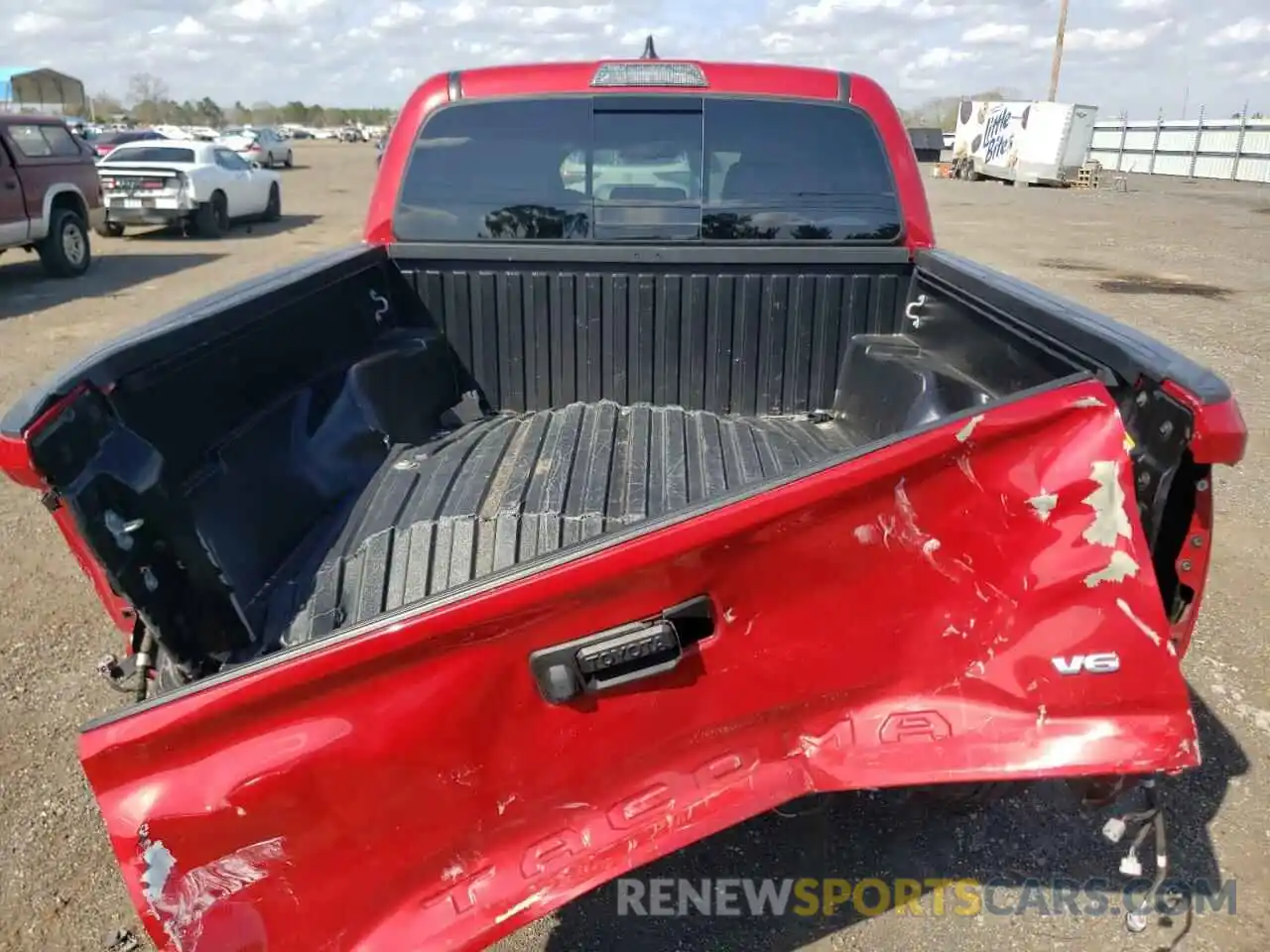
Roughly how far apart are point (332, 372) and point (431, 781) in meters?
1.88

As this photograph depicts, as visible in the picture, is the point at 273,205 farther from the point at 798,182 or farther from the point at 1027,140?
the point at 1027,140

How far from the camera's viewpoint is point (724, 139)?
3557mm

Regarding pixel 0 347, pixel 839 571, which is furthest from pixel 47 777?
pixel 0 347

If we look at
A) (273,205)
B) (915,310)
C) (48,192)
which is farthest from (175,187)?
(915,310)

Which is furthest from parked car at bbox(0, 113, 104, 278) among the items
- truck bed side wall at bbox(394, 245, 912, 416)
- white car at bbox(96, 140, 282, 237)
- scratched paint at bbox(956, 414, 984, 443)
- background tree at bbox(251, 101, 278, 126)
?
background tree at bbox(251, 101, 278, 126)

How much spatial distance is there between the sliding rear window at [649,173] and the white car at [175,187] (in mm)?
13199

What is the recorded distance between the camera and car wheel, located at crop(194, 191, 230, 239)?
15.7 m

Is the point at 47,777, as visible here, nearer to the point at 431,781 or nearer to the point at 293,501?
the point at 293,501

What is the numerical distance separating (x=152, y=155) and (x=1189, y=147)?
35398 mm

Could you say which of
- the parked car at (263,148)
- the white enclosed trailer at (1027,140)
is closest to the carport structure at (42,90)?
the parked car at (263,148)

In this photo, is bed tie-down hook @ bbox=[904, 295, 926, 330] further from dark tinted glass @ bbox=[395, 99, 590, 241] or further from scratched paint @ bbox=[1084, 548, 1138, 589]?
scratched paint @ bbox=[1084, 548, 1138, 589]

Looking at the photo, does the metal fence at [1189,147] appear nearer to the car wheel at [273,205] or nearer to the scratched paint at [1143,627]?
the car wheel at [273,205]

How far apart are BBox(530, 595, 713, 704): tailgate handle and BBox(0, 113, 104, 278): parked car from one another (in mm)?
11671

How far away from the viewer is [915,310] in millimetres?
3473
